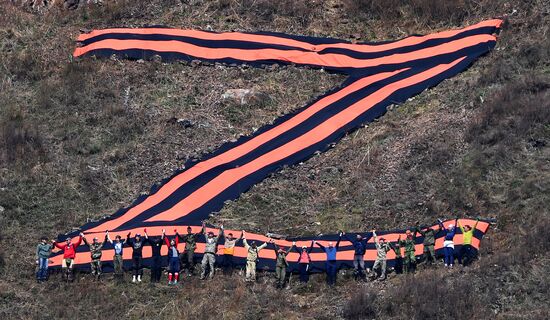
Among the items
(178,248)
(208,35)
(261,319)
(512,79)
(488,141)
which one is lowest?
(261,319)

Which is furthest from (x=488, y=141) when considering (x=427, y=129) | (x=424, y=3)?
(x=424, y=3)

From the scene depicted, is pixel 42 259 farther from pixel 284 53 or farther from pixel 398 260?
pixel 284 53

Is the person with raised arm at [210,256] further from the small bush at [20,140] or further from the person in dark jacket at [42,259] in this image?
the small bush at [20,140]

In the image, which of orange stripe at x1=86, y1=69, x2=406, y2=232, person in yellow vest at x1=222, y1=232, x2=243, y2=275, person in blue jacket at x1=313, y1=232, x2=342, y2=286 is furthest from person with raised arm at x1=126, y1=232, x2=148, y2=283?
person in blue jacket at x1=313, y1=232, x2=342, y2=286

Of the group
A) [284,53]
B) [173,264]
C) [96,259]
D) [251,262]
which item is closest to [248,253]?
[251,262]

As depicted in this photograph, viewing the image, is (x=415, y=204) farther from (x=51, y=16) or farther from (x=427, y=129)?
(x=51, y=16)

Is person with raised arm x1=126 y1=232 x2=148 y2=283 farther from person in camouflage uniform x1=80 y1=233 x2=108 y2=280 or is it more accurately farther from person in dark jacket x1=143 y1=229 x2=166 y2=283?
person in camouflage uniform x1=80 y1=233 x2=108 y2=280
